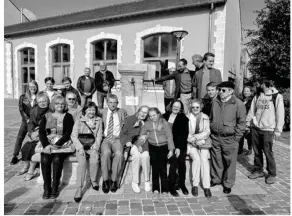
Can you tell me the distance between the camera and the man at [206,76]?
3.77 m

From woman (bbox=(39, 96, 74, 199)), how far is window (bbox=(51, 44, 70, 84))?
1195cm

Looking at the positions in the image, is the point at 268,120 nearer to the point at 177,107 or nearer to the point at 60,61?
the point at 177,107

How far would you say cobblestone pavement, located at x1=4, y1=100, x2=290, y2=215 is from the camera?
2.62 m

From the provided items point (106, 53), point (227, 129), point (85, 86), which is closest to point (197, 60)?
point (227, 129)

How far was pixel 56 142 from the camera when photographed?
304cm

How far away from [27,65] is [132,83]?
592 inches

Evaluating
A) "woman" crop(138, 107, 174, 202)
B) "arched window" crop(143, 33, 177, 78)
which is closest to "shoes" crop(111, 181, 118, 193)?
"woman" crop(138, 107, 174, 202)

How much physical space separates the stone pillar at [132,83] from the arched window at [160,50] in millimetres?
6736

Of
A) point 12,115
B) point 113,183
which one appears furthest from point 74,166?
point 12,115

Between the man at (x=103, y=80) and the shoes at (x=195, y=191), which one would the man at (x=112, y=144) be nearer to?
the shoes at (x=195, y=191)

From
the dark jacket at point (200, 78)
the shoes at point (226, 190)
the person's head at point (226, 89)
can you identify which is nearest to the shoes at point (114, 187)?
the shoes at point (226, 190)

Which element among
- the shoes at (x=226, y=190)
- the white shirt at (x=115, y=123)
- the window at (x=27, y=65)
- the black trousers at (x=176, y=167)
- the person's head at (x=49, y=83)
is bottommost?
the shoes at (x=226, y=190)

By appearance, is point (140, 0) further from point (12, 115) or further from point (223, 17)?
point (12, 115)

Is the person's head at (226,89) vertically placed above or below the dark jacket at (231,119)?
above
